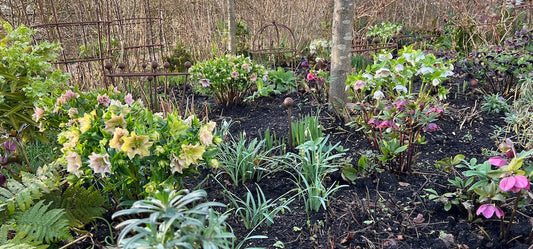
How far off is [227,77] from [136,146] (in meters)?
2.31

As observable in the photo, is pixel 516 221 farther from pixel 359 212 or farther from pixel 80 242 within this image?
pixel 80 242

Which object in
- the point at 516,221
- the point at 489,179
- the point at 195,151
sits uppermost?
the point at 195,151

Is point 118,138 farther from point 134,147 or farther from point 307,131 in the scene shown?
point 307,131

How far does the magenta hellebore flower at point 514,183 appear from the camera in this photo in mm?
1524

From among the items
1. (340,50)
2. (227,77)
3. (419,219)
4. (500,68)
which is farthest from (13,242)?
(500,68)

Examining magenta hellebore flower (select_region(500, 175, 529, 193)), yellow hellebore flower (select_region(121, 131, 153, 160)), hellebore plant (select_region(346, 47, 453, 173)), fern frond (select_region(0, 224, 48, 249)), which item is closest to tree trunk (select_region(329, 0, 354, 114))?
hellebore plant (select_region(346, 47, 453, 173))

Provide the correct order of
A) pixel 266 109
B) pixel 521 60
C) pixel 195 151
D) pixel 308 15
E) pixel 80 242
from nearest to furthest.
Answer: pixel 195 151 → pixel 80 242 → pixel 521 60 → pixel 266 109 → pixel 308 15

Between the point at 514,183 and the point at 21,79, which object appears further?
the point at 21,79

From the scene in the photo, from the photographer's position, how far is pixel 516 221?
6.51 feet

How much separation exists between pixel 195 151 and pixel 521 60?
348 centimetres

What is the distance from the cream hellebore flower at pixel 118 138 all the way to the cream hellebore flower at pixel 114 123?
0.27ft

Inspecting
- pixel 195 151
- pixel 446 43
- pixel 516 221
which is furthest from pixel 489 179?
pixel 446 43

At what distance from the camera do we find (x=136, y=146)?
1641mm

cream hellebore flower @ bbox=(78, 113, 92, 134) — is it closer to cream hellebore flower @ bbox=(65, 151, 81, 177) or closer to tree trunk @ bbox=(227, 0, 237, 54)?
cream hellebore flower @ bbox=(65, 151, 81, 177)
